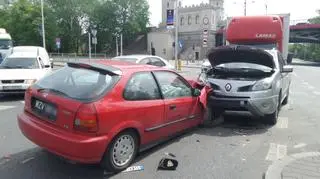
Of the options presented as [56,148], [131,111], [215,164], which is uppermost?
[131,111]

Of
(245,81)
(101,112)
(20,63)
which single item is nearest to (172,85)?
(101,112)

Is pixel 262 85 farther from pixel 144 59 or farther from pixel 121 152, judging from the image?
pixel 144 59

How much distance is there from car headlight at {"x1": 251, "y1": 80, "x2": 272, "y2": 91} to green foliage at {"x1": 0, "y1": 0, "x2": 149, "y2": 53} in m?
65.3

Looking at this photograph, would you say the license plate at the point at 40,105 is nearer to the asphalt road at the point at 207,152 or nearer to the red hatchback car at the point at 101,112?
the red hatchback car at the point at 101,112

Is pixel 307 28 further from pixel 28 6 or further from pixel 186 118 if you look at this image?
pixel 186 118

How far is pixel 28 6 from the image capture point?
7031 cm

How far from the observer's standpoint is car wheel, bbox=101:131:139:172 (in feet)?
15.3

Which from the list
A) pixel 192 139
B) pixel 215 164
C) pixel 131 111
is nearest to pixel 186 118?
pixel 192 139

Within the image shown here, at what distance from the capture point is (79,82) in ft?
16.0

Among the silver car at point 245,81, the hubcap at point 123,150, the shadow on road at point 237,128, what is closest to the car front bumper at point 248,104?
the silver car at point 245,81

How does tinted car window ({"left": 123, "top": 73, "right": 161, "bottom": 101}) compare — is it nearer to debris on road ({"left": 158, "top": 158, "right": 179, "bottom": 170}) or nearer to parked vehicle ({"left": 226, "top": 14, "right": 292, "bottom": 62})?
debris on road ({"left": 158, "top": 158, "right": 179, "bottom": 170})

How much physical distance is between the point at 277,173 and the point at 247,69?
3.85 m

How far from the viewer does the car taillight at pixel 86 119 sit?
4.32 metres

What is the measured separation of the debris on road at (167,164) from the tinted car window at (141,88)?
98 cm
